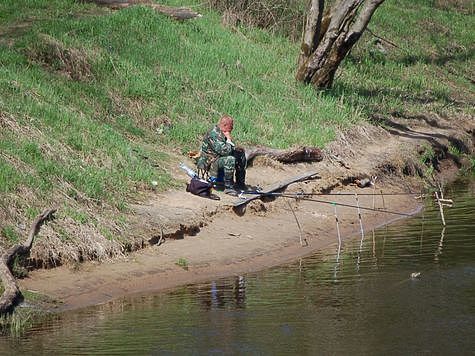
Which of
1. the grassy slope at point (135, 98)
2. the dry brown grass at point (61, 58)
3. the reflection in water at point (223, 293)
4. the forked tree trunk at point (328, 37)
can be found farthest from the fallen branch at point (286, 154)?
the reflection in water at point (223, 293)

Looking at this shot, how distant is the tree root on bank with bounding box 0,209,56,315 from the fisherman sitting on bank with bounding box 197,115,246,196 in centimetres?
336

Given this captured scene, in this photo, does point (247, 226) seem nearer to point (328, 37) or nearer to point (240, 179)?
point (240, 179)

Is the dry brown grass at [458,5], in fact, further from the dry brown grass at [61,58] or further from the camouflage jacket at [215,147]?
the camouflage jacket at [215,147]

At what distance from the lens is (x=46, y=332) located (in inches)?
377

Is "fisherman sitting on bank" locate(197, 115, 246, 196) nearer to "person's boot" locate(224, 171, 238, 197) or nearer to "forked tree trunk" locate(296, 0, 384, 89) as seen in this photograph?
"person's boot" locate(224, 171, 238, 197)

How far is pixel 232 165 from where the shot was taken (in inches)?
567

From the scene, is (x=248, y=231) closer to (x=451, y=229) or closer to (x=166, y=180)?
(x=166, y=180)

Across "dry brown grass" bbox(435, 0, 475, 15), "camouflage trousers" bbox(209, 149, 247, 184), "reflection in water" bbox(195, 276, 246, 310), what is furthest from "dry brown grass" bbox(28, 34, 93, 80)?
"dry brown grass" bbox(435, 0, 475, 15)

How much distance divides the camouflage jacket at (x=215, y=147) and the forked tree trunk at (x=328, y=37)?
6.96 metres

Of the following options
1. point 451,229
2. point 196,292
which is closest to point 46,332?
point 196,292

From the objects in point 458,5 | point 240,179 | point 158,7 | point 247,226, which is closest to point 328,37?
point 158,7

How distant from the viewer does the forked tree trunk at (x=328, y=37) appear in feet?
68.6

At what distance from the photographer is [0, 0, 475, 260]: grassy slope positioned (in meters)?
12.8

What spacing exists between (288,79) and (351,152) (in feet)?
11.6
